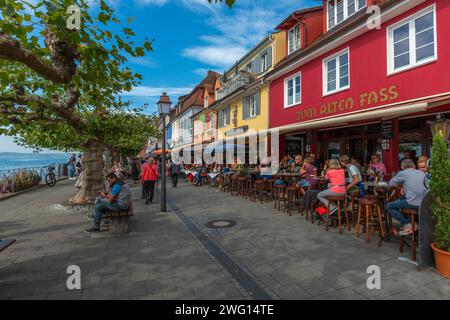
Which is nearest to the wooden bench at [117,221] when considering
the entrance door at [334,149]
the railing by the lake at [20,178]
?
the entrance door at [334,149]

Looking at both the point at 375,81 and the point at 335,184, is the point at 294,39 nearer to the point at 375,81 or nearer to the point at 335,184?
the point at 375,81

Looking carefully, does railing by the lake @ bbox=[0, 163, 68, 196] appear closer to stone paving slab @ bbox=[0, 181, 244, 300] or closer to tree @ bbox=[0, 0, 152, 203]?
tree @ bbox=[0, 0, 152, 203]

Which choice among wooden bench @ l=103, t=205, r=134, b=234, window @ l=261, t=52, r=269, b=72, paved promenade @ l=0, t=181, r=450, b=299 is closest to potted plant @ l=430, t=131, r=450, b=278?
paved promenade @ l=0, t=181, r=450, b=299

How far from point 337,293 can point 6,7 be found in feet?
17.5

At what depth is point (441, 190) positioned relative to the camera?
365 cm

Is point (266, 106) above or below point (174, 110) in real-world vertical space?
below

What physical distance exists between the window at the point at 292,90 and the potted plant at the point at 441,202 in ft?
33.8

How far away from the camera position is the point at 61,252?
4902 millimetres

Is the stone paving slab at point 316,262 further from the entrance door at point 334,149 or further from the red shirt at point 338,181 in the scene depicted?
the entrance door at point 334,149

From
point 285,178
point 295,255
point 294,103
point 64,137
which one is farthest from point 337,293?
point 294,103

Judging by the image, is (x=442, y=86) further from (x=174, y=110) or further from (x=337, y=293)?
(x=174, y=110)

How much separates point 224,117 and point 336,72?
11979mm

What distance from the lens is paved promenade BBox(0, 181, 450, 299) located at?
11.1 ft

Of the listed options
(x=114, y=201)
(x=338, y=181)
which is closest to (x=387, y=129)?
(x=338, y=181)
